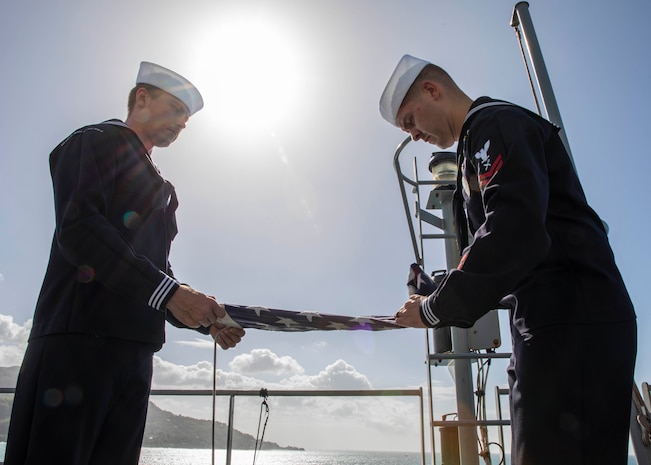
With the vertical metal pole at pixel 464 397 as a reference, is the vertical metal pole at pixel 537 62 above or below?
above

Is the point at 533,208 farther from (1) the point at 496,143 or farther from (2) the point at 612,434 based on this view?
(2) the point at 612,434

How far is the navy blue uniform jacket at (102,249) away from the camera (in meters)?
1.70

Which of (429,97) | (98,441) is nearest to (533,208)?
(429,97)

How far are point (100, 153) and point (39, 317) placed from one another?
2.24 ft

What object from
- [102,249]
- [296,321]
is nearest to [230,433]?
[296,321]

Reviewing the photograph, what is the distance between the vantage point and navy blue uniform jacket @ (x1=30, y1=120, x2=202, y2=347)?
1.70 m

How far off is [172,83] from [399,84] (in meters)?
1.23

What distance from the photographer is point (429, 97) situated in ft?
6.84

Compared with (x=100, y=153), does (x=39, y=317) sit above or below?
below

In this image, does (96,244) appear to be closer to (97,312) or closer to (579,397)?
(97,312)

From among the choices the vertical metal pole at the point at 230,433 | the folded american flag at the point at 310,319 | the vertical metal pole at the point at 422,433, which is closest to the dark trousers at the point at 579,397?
the folded american flag at the point at 310,319

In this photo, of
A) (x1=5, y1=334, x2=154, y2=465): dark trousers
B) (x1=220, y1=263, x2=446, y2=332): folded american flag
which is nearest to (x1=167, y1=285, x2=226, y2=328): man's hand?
(x1=5, y1=334, x2=154, y2=465): dark trousers

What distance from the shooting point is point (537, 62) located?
3086mm

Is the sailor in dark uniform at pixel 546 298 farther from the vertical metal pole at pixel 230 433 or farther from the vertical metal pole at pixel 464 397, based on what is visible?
the vertical metal pole at pixel 464 397
